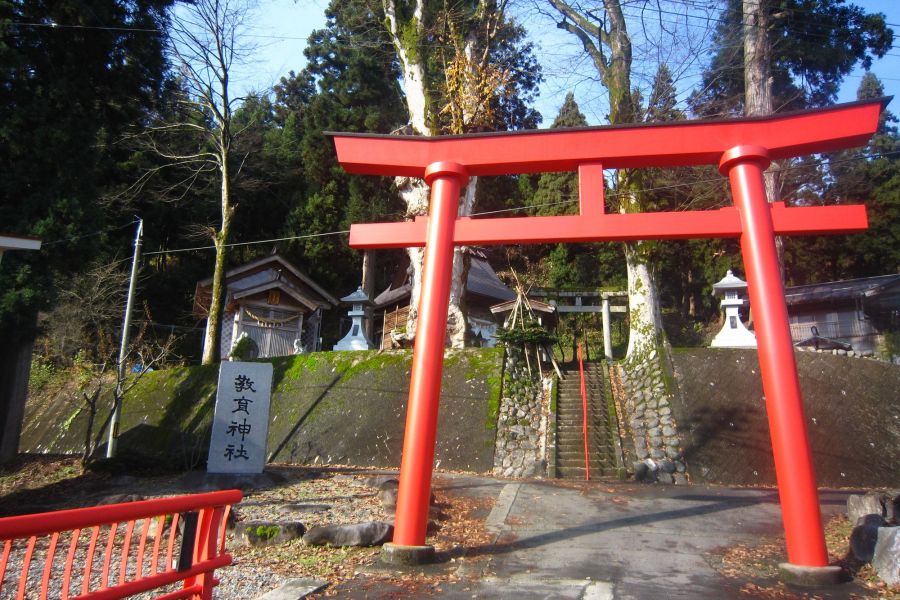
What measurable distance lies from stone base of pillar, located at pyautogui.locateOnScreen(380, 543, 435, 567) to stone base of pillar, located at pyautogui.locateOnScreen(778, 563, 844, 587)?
307 centimetres

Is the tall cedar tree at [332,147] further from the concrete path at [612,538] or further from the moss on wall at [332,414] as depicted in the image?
the concrete path at [612,538]

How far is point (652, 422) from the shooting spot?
38.8ft

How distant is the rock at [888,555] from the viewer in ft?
15.6

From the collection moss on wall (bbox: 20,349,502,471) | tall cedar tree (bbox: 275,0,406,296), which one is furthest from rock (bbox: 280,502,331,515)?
tall cedar tree (bbox: 275,0,406,296)

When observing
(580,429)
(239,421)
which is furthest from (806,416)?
(239,421)

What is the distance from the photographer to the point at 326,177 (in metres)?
26.3

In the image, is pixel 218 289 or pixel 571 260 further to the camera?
pixel 571 260

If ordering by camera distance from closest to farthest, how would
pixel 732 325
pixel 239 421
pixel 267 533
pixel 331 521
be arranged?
1. pixel 267 533
2. pixel 331 521
3. pixel 239 421
4. pixel 732 325

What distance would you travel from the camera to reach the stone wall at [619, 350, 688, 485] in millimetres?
10453

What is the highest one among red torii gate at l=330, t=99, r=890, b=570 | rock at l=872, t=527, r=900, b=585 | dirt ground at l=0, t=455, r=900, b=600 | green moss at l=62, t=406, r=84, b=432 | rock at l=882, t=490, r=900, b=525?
red torii gate at l=330, t=99, r=890, b=570

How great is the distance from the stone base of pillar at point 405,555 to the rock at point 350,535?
21.0 inches

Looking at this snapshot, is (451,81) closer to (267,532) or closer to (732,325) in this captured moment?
(732,325)

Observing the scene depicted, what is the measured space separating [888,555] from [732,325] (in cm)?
1002

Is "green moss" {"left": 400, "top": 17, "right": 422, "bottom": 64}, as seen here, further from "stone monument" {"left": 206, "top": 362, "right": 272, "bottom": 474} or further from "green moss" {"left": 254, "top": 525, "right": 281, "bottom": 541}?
"green moss" {"left": 254, "top": 525, "right": 281, "bottom": 541}
